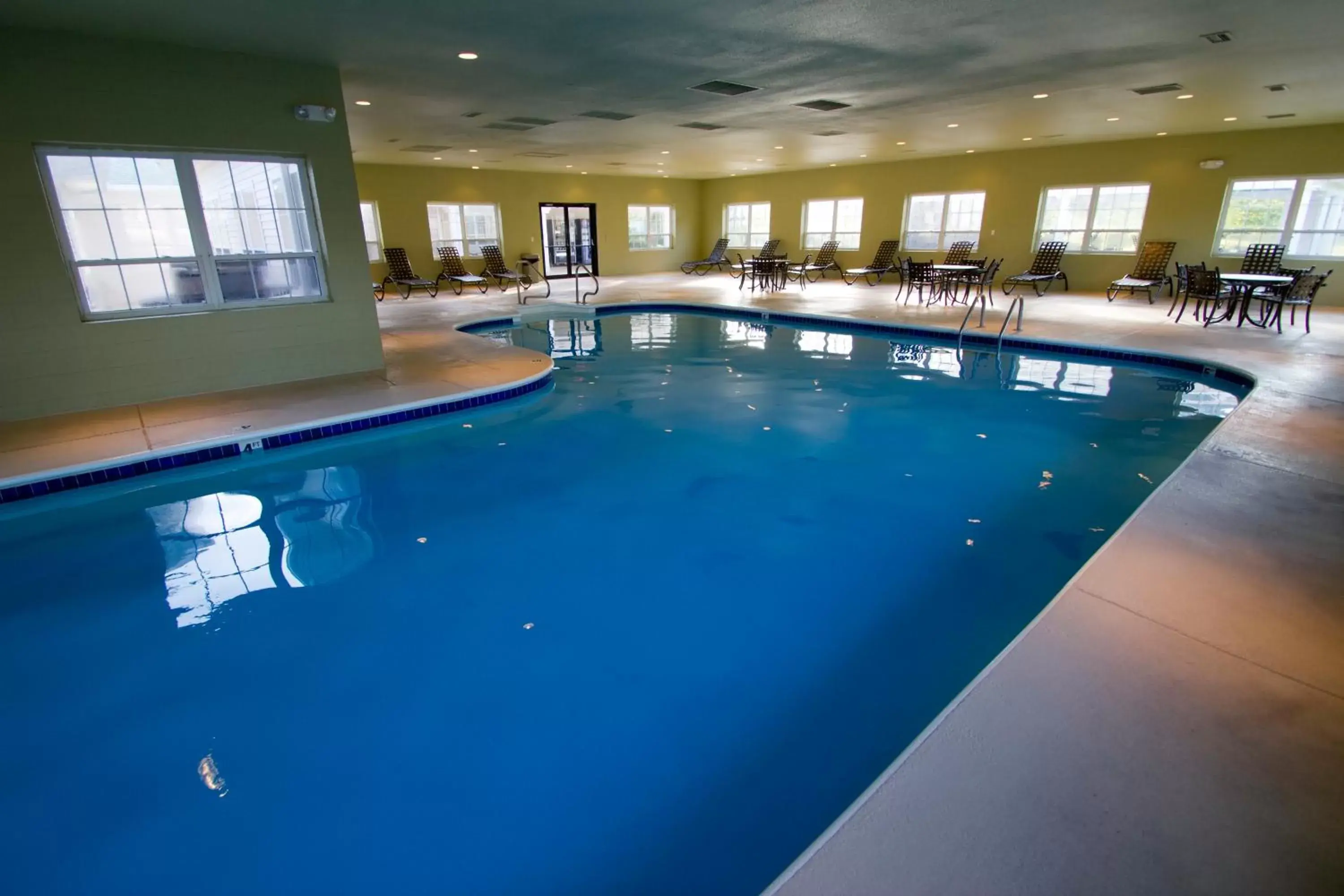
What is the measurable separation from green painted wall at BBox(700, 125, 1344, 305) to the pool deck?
8391 mm

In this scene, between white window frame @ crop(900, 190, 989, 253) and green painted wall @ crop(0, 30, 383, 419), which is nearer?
green painted wall @ crop(0, 30, 383, 419)

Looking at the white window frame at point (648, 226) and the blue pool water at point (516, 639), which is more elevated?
the white window frame at point (648, 226)

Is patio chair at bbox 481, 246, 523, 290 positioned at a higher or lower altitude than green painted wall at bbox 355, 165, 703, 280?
lower

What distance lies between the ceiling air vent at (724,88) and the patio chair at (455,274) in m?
7.03

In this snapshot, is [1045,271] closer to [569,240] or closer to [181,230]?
[569,240]

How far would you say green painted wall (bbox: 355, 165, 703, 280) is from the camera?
12320mm

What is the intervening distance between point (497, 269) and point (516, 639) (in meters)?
11.3

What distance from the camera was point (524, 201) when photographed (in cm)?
1386

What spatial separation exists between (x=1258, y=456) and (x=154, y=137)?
7.02 meters

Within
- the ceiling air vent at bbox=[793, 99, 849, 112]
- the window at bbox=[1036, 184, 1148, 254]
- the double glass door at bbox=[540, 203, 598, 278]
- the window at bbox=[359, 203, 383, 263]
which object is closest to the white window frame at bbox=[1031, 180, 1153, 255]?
the window at bbox=[1036, 184, 1148, 254]

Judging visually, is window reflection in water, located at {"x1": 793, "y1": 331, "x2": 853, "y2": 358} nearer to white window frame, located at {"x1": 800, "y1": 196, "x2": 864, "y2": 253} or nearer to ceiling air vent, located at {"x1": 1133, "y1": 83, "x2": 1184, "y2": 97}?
ceiling air vent, located at {"x1": 1133, "y1": 83, "x2": 1184, "y2": 97}

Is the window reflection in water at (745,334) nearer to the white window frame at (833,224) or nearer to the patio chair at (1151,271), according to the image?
the patio chair at (1151,271)

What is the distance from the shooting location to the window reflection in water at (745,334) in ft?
25.5

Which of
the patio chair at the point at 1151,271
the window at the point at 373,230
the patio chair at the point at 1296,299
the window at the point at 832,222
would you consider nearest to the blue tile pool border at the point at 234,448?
the patio chair at the point at 1296,299
